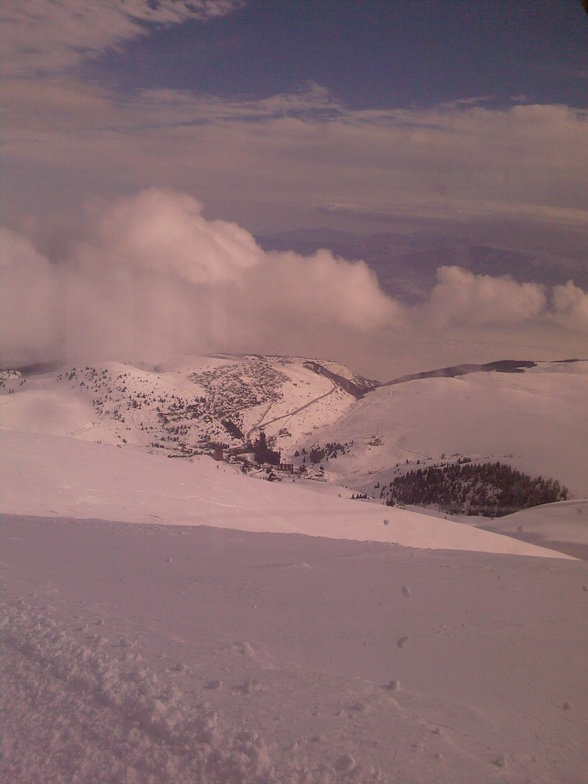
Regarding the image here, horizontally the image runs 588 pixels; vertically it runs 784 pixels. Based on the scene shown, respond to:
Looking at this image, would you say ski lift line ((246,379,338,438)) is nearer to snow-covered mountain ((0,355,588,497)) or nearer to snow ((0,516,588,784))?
snow-covered mountain ((0,355,588,497))

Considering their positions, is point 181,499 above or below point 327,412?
below

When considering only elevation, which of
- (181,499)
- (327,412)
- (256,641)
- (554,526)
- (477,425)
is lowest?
(554,526)

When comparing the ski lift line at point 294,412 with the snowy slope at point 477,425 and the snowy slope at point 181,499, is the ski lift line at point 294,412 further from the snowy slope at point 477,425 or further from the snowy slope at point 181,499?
the snowy slope at point 181,499

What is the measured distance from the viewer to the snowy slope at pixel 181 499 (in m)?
7.76

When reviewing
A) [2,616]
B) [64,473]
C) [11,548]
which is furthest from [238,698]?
[64,473]

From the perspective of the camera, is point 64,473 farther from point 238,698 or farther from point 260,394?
point 260,394

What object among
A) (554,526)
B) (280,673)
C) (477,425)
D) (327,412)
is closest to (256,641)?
(280,673)

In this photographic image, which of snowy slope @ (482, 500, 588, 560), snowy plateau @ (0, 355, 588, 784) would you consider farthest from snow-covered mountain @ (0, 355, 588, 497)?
snowy plateau @ (0, 355, 588, 784)

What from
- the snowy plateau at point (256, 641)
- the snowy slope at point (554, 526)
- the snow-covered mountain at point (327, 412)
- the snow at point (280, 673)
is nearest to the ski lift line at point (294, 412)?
the snow-covered mountain at point (327, 412)

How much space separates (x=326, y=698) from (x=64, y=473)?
665 cm

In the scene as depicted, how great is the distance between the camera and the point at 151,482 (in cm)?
924

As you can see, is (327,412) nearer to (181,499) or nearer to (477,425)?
(477,425)

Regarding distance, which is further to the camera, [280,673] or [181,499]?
[181,499]

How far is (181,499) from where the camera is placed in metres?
8.92
